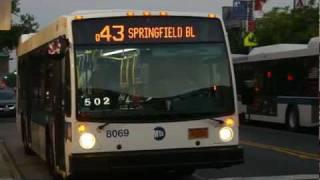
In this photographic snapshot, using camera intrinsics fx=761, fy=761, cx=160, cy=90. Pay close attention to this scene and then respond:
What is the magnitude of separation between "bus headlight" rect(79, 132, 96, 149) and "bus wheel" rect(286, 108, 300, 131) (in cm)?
1514

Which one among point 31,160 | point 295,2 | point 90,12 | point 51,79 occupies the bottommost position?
point 31,160

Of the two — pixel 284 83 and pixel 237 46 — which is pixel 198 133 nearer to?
pixel 284 83

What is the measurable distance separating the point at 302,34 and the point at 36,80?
2872 cm

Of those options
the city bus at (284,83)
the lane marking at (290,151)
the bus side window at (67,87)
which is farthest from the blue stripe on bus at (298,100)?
the bus side window at (67,87)

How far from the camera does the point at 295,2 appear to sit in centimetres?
4597

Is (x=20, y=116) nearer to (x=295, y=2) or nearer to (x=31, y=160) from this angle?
(x=31, y=160)

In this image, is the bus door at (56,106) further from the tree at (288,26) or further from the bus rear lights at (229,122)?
the tree at (288,26)

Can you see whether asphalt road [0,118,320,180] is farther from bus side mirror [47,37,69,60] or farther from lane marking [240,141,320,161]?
bus side mirror [47,37,69,60]

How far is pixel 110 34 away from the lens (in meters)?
10.2

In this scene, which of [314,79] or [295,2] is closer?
[314,79]

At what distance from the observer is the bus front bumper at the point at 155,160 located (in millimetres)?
9992

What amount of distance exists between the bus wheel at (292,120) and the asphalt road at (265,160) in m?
0.90

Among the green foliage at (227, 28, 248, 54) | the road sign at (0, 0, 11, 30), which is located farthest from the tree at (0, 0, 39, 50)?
the road sign at (0, 0, 11, 30)

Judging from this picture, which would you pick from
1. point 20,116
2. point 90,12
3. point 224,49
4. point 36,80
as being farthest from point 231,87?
point 20,116
